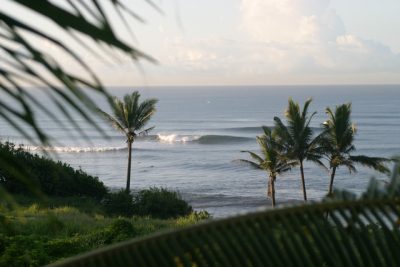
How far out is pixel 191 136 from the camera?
69625mm

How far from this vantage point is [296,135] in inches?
973

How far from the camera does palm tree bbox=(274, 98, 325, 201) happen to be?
24.2 meters

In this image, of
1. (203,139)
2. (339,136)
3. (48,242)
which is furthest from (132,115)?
(203,139)

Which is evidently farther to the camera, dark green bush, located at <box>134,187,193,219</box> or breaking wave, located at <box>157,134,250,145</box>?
breaking wave, located at <box>157,134,250,145</box>

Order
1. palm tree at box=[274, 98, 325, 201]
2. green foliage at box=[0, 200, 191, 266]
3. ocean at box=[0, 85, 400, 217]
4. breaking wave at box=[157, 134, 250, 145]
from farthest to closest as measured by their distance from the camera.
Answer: breaking wave at box=[157, 134, 250, 145], ocean at box=[0, 85, 400, 217], palm tree at box=[274, 98, 325, 201], green foliage at box=[0, 200, 191, 266]

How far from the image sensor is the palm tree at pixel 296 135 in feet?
79.4

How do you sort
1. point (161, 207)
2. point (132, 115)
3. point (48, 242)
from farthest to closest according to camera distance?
point (132, 115)
point (161, 207)
point (48, 242)

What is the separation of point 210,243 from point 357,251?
0.44m

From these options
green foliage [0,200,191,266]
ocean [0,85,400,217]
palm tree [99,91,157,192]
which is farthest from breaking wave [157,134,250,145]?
green foliage [0,200,191,266]

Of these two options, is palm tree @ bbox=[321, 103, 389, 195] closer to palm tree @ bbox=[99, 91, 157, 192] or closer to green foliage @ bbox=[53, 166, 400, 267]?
palm tree @ bbox=[99, 91, 157, 192]

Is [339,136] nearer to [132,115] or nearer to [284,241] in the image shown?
[132,115]

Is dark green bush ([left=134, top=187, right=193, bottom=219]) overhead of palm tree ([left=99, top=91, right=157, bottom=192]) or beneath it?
beneath

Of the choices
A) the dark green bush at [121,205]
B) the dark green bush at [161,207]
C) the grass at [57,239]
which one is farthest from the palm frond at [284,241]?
the dark green bush at [121,205]

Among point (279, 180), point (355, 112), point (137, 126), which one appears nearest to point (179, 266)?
point (137, 126)
